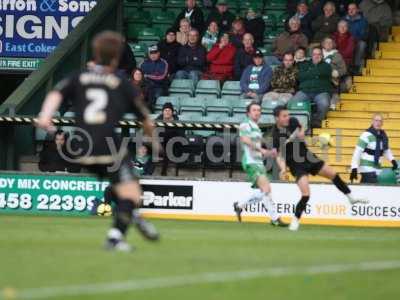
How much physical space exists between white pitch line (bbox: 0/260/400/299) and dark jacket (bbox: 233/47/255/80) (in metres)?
13.9

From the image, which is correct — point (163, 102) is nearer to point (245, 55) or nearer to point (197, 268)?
point (245, 55)

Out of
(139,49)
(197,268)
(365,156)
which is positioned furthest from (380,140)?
(197,268)

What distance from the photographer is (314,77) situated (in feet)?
82.0

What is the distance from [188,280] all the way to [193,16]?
688 inches

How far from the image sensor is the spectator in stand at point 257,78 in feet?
83.3

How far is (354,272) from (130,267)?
6.45 ft

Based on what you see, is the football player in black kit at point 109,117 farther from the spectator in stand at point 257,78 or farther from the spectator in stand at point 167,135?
the spectator in stand at point 257,78

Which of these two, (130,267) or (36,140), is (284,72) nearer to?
(36,140)

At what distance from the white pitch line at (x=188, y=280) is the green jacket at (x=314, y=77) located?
41.5 feet

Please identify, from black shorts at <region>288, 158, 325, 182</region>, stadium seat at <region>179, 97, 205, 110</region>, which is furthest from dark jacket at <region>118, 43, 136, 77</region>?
black shorts at <region>288, 158, 325, 182</region>

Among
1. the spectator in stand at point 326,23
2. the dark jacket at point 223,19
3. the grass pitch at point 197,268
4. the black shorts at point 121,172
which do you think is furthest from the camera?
the dark jacket at point 223,19

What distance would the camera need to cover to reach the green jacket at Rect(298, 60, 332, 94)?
2492 centimetres

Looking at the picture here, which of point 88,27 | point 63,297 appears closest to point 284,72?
point 88,27

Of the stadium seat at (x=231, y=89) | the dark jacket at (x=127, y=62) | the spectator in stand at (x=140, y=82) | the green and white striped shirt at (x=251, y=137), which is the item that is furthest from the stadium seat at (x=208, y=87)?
the green and white striped shirt at (x=251, y=137)
